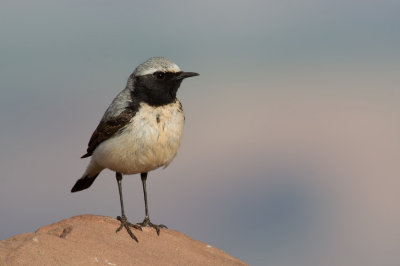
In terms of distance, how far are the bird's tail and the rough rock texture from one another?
1.43 m

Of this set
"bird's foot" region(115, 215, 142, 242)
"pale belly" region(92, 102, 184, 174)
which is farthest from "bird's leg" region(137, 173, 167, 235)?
"pale belly" region(92, 102, 184, 174)

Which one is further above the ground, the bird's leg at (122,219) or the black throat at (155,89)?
the black throat at (155,89)

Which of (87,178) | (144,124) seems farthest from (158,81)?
(87,178)

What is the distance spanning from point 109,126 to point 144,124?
2.54ft

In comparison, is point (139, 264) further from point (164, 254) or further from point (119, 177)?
point (119, 177)

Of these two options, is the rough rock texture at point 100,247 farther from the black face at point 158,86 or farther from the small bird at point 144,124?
the black face at point 158,86

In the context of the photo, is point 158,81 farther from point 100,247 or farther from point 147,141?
point 100,247

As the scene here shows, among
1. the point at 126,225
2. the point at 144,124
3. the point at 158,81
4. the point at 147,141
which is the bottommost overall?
the point at 126,225

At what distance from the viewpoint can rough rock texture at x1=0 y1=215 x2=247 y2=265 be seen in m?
11.0

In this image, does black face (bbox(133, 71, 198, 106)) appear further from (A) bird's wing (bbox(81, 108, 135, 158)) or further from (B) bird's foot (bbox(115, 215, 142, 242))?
(B) bird's foot (bbox(115, 215, 142, 242))

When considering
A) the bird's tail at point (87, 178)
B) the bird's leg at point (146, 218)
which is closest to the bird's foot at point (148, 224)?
the bird's leg at point (146, 218)

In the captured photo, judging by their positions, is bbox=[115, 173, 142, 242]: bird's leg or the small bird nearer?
the small bird

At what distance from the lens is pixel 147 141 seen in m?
12.4

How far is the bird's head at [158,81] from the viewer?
1278 cm
